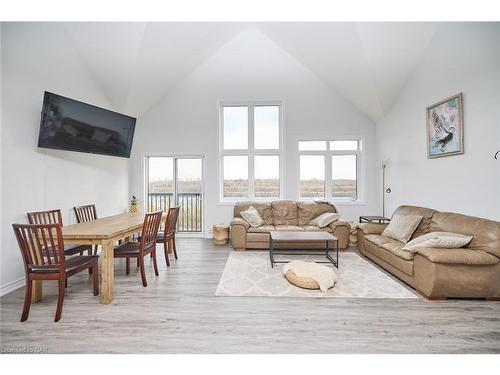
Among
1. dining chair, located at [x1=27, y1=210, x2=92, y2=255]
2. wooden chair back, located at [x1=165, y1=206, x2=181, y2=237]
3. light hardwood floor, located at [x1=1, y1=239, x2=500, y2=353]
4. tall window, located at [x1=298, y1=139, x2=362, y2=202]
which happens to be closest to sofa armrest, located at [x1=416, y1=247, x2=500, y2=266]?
light hardwood floor, located at [x1=1, y1=239, x2=500, y2=353]

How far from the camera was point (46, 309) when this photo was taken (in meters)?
2.29

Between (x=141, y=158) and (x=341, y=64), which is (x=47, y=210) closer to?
(x=141, y=158)

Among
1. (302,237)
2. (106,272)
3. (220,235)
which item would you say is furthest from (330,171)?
(106,272)

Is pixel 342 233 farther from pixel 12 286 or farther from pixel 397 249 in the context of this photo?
pixel 12 286

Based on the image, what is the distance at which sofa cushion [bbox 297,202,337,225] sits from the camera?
492 centimetres

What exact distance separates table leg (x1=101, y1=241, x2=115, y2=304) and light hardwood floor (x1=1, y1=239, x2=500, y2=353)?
0.09 meters

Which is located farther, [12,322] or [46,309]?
[46,309]

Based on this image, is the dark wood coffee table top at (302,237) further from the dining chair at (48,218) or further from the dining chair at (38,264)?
the dining chair at (48,218)

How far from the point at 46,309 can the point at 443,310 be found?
3926 millimetres

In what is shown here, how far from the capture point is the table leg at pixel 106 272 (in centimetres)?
238

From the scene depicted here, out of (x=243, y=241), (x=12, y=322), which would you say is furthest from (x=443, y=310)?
(x=12, y=322)

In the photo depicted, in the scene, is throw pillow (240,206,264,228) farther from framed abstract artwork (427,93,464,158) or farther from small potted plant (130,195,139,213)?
framed abstract artwork (427,93,464,158)

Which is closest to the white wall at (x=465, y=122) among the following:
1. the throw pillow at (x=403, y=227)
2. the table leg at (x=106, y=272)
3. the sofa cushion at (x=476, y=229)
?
the sofa cushion at (x=476, y=229)

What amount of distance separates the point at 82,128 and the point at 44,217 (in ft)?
4.65
